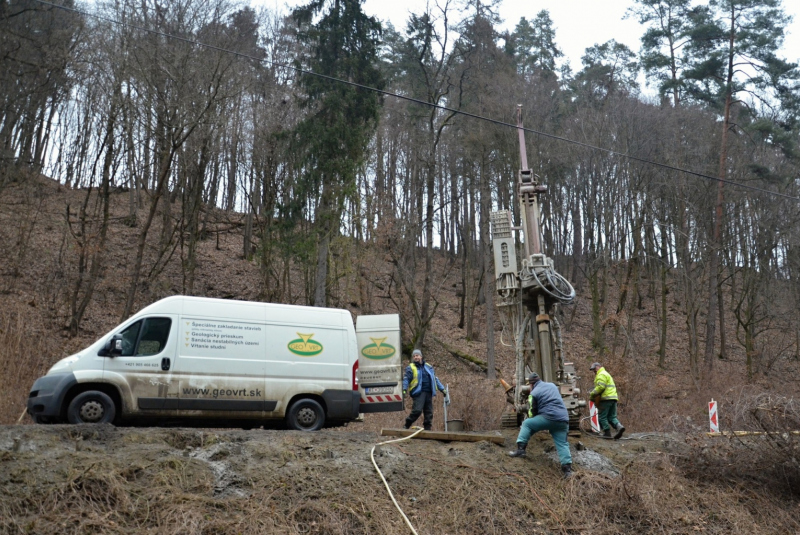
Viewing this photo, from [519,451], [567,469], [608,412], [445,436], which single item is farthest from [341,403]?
[608,412]

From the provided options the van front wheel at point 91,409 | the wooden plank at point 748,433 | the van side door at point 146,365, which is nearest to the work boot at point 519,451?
the wooden plank at point 748,433

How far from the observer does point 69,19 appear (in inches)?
988

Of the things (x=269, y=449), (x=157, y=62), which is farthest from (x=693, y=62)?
(x=269, y=449)

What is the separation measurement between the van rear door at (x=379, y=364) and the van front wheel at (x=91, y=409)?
4667 mm

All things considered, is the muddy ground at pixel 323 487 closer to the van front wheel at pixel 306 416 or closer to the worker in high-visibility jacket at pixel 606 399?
the van front wheel at pixel 306 416

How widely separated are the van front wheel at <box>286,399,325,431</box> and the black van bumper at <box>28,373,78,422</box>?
370cm

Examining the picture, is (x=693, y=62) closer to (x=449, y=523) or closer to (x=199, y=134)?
(x=199, y=134)

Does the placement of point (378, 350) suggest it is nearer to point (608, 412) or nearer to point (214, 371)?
point (214, 371)

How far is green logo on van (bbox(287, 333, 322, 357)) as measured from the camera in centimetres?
1312

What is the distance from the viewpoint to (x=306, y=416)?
1303 centimetres

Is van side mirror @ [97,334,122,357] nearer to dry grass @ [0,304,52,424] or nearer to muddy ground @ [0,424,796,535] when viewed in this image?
muddy ground @ [0,424,796,535]

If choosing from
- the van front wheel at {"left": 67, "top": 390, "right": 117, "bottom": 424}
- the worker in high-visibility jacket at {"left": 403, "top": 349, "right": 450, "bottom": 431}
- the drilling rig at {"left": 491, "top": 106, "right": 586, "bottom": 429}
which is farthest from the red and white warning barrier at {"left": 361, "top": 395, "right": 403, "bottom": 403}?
the van front wheel at {"left": 67, "top": 390, "right": 117, "bottom": 424}

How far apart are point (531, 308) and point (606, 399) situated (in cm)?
238

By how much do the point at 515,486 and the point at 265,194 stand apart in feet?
69.1
